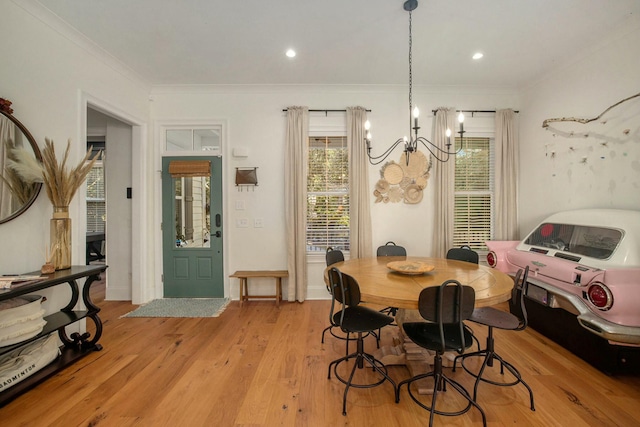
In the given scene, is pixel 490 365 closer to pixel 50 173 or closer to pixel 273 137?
pixel 273 137

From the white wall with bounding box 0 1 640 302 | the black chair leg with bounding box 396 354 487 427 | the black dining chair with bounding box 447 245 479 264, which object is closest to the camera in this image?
the black chair leg with bounding box 396 354 487 427

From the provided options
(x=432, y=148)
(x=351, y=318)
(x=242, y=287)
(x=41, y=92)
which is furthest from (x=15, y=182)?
(x=432, y=148)

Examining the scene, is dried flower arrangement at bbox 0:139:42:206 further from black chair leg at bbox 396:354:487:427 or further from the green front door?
black chair leg at bbox 396:354:487:427

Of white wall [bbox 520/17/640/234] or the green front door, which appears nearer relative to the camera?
white wall [bbox 520/17/640/234]

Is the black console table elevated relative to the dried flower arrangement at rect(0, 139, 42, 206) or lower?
lower

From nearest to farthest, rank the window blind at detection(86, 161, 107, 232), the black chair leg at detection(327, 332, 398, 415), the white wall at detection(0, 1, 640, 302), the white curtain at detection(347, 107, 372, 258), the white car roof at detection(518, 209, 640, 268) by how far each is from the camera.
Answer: the black chair leg at detection(327, 332, 398, 415)
the white car roof at detection(518, 209, 640, 268)
the white wall at detection(0, 1, 640, 302)
the white curtain at detection(347, 107, 372, 258)
the window blind at detection(86, 161, 107, 232)

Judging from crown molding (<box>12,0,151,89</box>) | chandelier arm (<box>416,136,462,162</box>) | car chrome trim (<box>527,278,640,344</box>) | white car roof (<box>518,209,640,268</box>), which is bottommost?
car chrome trim (<box>527,278,640,344</box>)

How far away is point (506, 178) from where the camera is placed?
12.9ft

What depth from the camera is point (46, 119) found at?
2.47 meters

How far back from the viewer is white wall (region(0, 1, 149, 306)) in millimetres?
2213

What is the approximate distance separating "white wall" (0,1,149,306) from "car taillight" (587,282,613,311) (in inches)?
187

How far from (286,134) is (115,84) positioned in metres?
2.19

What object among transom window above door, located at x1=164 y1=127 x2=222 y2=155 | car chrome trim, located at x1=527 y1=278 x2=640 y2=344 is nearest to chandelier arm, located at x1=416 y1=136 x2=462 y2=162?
car chrome trim, located at x1=527 y1=278 x2=640 y2=344

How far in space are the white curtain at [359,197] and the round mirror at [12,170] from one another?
3.39 meters
